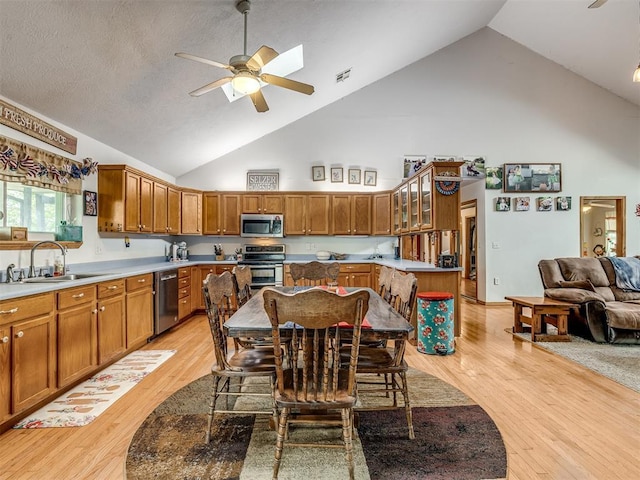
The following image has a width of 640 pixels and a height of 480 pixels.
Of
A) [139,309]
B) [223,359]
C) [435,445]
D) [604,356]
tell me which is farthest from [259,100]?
[604,356]

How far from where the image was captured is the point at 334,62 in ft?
15.2

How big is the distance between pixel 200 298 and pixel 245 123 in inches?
115

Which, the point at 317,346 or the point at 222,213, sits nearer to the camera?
the point at 317,346

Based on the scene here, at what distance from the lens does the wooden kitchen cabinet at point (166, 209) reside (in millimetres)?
4871

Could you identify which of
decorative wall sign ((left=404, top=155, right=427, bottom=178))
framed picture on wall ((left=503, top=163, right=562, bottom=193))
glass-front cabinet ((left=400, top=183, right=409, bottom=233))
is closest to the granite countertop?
glass-front cabinet ((left=400, top=183, right=409, bottom=233))

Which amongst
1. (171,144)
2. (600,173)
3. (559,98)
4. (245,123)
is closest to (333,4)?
(245,123)

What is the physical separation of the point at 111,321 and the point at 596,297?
5318mm

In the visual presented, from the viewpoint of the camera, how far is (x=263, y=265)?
5.66 meters

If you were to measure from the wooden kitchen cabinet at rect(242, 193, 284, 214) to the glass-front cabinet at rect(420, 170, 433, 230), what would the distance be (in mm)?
2548

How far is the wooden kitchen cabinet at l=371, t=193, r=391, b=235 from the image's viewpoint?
6102 mm

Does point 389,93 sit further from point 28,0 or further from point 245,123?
point 28,0

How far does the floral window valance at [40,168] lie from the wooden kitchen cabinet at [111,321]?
110 centimetres

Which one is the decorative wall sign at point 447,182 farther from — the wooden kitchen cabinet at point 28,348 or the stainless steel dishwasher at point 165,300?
the wooden kitchen cabinet at point 28,348

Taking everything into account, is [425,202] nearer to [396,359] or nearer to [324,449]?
[396,359]
